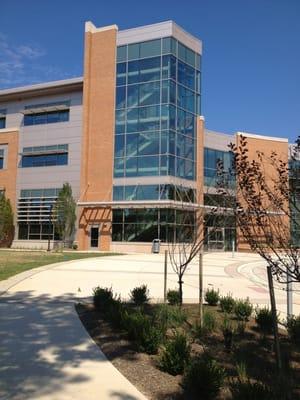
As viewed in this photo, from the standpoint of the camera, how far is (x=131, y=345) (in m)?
6.66

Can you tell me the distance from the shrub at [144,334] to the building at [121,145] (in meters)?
30.9

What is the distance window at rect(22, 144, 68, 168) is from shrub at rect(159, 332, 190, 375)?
1566 inches

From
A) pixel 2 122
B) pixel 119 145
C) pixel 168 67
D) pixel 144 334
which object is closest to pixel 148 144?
pixel 119 145

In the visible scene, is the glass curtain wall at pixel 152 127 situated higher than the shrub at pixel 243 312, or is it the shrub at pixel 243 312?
the glass curtain wall at pixel 152 127

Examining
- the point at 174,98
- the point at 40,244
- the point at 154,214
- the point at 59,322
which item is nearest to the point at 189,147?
the point at 174,98

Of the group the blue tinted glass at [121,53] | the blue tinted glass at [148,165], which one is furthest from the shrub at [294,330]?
the blue tinted glass at [121,53]

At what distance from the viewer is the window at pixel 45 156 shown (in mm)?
44500

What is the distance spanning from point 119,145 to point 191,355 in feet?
118

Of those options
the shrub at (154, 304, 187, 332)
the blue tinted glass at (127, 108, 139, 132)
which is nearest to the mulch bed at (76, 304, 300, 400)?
the shrub at (154, 304, 187, 332)

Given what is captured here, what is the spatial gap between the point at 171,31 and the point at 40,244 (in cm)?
2347

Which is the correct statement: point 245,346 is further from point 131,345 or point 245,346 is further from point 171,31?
point 171,31

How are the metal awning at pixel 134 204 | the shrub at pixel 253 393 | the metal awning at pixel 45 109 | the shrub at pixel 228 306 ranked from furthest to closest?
the metal awning at pixel 45 109 < the metal awning at pixel 134 204 < the shrub at pixel 228 306 < the shrub at pixel 253 393

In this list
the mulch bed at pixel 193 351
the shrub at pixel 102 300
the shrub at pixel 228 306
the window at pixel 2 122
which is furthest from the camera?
the window at pixel 2 122

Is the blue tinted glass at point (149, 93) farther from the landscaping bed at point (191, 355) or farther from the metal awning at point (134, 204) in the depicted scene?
the landscaping bed at point (191, 355)
